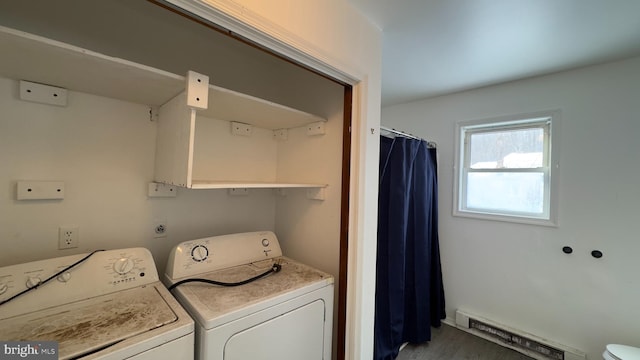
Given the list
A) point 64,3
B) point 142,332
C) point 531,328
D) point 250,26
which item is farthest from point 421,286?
point 64,3

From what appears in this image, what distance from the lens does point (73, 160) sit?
1.17m

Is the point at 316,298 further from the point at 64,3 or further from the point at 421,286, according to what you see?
the point at 64,3

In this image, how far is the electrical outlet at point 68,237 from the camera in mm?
1148

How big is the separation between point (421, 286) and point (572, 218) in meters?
1.33

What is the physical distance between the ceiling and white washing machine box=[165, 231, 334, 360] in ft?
Result: 4.90

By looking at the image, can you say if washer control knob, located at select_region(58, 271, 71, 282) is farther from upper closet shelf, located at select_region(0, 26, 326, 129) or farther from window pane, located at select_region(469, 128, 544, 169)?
window pane, located at select_region(469, 128, 544, 169)

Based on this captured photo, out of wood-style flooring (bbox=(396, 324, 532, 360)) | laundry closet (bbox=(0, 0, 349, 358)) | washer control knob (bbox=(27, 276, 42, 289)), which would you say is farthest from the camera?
wood-style flooring (bbox=(396, 324, 532, 360))

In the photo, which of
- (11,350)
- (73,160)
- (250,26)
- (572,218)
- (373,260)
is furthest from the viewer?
(572,218)

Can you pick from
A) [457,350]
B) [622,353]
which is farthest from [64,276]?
[622,353]

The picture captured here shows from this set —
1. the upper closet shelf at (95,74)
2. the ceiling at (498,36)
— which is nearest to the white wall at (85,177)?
the upper closet shelf at (95,74)

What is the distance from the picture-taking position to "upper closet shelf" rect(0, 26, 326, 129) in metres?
0.81

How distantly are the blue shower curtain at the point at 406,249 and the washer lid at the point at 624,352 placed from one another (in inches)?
44.7

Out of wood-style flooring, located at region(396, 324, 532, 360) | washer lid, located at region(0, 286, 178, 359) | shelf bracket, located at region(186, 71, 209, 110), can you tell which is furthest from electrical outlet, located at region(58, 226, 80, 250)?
wood-style flooring, located at region(396, 324, 532, 360)

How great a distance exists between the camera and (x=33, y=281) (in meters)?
0.93
